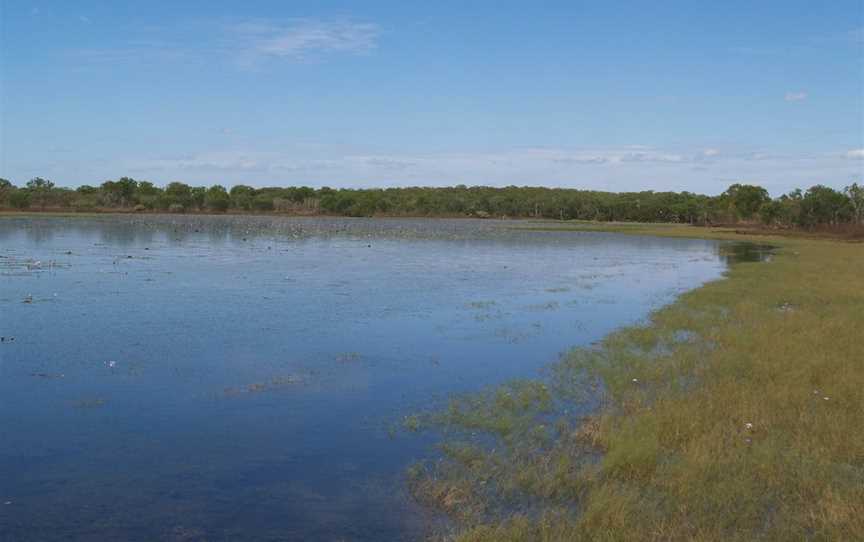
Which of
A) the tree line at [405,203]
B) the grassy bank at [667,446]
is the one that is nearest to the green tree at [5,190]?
the tree line at [405,203]

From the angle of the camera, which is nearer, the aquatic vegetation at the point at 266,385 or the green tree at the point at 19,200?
the aquatic vegetation at the point at 266,385

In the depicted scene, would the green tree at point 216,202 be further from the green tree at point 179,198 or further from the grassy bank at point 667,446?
the grassy bank at point 667,446

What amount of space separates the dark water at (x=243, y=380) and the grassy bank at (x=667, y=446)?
3.20ft

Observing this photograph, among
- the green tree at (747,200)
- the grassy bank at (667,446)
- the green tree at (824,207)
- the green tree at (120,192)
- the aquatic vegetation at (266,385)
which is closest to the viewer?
the grassy bank at (667,446)

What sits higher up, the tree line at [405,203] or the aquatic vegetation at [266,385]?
the tree line at [405,203]

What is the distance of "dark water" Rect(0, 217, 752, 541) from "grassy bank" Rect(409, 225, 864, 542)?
97 cm

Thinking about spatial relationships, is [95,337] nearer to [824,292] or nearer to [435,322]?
[435,322]

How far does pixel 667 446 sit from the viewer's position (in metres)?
10.4

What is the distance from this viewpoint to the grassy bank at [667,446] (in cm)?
786

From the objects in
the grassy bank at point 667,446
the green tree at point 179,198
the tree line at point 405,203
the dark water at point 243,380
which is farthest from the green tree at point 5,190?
the grassy bank at point 667,446

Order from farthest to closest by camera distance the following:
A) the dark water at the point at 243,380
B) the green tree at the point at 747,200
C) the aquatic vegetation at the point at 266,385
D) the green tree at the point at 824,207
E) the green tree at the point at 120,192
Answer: the green tree at the point at 120,192, the green tree at the point at 747,200, the green tree at the point at 824,207, the aquatic vegetation at the point at 266,385, the dark water at the point at 243,380

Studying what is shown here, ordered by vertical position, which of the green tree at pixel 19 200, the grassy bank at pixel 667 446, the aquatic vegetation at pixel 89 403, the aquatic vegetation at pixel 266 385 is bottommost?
the aquatic vegetation at pixel 89 403

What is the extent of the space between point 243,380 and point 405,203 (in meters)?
160

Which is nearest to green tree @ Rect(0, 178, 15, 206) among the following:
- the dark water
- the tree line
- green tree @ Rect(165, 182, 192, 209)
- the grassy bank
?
the tree line
